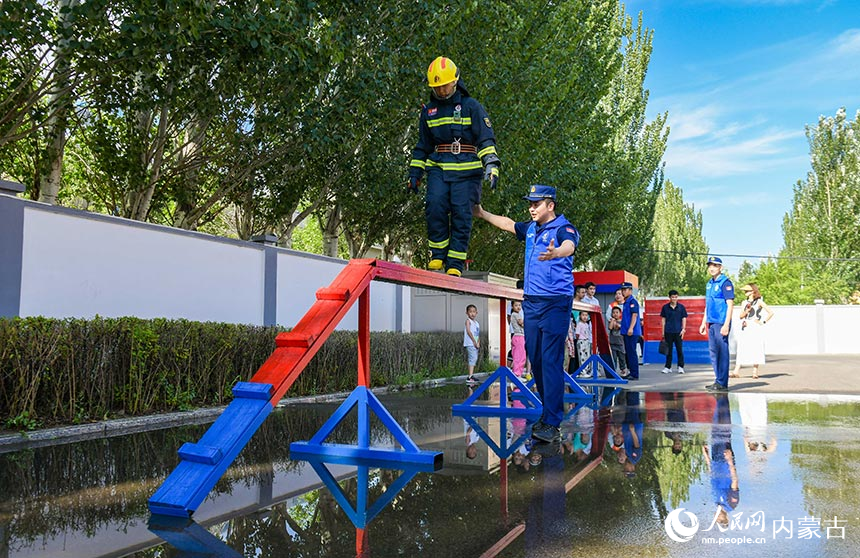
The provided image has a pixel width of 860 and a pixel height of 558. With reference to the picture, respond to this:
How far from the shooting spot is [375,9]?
13.0 m

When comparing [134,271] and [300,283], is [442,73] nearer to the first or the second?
[134,271]

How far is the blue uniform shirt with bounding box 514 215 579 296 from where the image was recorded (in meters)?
6.09

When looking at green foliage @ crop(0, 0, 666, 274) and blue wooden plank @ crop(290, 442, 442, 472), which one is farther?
green foliage @ crop(0, 0, 666, 274)

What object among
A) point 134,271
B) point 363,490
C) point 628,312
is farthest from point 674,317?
point 363,490

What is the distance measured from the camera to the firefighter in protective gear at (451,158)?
261 inches

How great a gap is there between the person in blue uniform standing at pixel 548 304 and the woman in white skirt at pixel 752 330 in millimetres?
8849

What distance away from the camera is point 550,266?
6.11 metres

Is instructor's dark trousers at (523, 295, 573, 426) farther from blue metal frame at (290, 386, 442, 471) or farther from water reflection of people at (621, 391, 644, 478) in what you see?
blue metal frame at (290, 386, 442, 471)

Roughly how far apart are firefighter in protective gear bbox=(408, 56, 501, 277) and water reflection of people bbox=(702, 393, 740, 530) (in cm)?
288

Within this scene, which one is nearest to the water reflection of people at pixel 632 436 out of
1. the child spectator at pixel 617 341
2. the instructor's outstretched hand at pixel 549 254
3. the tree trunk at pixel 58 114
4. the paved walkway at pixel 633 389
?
the instructor's outstretched hand at pixel 549 254

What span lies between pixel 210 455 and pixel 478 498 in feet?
5.31

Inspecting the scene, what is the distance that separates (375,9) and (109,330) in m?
8.44

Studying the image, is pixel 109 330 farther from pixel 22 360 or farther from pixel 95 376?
pixel 22 360

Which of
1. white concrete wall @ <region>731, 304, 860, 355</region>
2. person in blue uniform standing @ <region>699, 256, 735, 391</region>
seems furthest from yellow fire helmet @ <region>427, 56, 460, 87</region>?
white concrete wall @ <region>731, 304, 860, 355</region>
